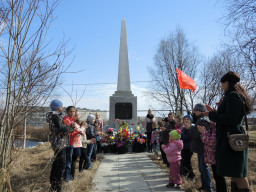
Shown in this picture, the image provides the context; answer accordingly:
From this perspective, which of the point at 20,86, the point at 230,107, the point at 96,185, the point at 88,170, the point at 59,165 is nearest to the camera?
the point at 20,86

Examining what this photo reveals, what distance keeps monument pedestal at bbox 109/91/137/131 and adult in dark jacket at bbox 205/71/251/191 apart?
342 inches

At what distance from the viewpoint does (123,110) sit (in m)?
11.4

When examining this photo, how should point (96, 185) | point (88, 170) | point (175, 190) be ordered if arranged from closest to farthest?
1. point (175, 190)
2. point (96, 185)
3. point (88, 170)

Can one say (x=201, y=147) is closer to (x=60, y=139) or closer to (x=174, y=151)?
(x=174, y=151)

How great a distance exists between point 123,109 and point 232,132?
354 inches

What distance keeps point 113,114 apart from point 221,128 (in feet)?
29.4

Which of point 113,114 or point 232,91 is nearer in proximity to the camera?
point 232,91

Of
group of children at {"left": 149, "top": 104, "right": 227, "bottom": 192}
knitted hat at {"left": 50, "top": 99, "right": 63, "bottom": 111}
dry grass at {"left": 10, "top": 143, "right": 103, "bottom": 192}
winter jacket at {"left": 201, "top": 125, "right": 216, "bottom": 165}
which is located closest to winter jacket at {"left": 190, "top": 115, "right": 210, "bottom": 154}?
group of children at {"left": 149, "top": 104, "right": 227, "bottom": 192}

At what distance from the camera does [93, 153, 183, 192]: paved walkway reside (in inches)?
159

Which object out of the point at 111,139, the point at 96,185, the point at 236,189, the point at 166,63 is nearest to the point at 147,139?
the point at 111,139

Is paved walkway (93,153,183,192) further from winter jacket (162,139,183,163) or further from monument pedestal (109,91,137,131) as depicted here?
monument pedestal (109,91,137,131)

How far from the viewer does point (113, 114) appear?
11391mm

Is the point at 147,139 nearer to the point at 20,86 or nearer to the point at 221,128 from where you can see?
the point at 221,128

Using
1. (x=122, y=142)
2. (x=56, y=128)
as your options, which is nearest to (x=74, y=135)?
(x=56, y=128)
